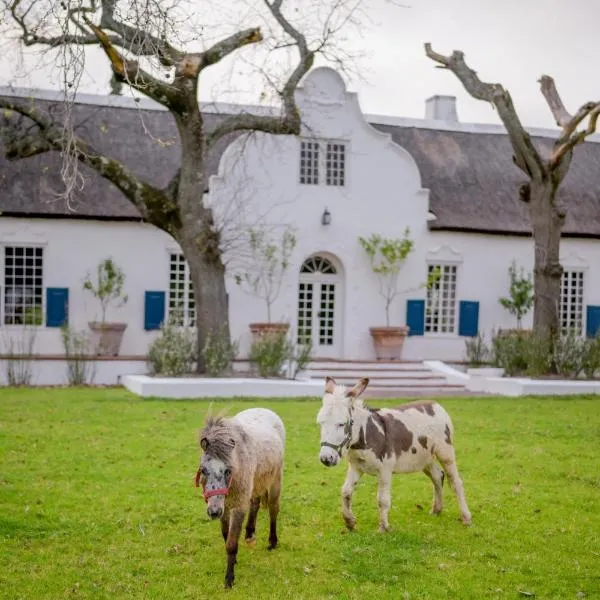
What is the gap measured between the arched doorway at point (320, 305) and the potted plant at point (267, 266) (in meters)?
0.80

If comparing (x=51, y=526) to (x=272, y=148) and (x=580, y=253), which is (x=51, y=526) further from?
(x=580, y=253)

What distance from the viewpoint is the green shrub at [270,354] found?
19.4 meters

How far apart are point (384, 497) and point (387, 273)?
15563 millimetres

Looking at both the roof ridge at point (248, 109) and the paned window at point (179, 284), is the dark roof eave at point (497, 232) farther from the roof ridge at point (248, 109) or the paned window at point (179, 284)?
the paned window at point (179, 284)

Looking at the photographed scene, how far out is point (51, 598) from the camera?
640 centimetres

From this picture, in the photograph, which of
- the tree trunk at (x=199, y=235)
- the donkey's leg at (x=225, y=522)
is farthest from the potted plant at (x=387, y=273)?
the donkey's leg at (x=225, y=522)

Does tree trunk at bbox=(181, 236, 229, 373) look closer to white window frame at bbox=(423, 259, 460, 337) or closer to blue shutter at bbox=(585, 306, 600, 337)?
white window frame at bbox=(423, 259, 460, 337)

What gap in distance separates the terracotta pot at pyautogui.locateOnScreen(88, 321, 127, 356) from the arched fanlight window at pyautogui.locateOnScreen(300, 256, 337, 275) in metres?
4.80

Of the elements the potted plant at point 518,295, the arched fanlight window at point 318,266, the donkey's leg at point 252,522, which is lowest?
the donkey's leg at point 252,522

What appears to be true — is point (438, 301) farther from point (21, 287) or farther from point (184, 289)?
point (21, 287)

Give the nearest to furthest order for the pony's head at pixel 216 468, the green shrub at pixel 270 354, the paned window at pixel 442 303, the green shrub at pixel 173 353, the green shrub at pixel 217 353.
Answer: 1. the pony's head at pixel 216 468
2. the green shrub at pixel 217 353
3. the green shrub at pixel 173 353
4. the green shrub at pixel 270 354
5. the paned window at pixel 442 303

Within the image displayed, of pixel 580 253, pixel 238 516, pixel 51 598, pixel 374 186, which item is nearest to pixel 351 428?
pixel 238 516

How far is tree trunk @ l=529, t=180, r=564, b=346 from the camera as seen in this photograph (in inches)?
808

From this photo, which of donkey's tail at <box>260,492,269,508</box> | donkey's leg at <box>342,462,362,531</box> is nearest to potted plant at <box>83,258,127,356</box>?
donkey's tail at <box>260,492,269,508</box>
